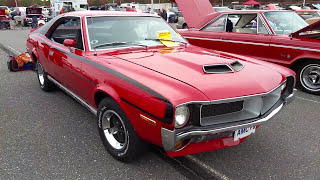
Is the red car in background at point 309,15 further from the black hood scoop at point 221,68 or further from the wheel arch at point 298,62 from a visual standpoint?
the black hood scoop at point 221,68

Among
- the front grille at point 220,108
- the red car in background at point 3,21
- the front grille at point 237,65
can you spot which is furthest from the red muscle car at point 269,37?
the red car in background at point 3,21

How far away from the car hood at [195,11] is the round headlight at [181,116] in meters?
5.12

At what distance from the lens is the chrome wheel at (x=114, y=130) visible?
2666 mm

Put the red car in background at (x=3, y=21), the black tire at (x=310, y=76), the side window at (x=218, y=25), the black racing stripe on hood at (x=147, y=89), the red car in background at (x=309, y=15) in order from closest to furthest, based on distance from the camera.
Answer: the black racing stripe on hood at (x=147, y=89) → the black tire at (x=310, y=76) → the side window at (x=218, y=25) → the red car in background at (x=309, y=15) → the red car in background at (x=3, y=21)

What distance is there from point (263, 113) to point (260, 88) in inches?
11.0

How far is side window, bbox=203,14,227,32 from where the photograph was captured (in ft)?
20.3

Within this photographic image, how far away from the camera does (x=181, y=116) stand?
2.07 m

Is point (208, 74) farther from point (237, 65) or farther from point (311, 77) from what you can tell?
point (311, 77)

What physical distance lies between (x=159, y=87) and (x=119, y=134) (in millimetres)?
857

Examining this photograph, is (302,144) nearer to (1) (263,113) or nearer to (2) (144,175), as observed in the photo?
(1) (263,113)

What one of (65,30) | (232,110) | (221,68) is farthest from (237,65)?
(65,30)

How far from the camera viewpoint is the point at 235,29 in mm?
6109

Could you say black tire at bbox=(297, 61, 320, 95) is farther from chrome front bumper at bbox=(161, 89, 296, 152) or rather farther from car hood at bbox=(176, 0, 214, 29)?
chrome front bumper at bbox=(161, 89, 296, 152)

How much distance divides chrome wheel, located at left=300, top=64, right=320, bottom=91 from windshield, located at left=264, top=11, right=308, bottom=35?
94cm
